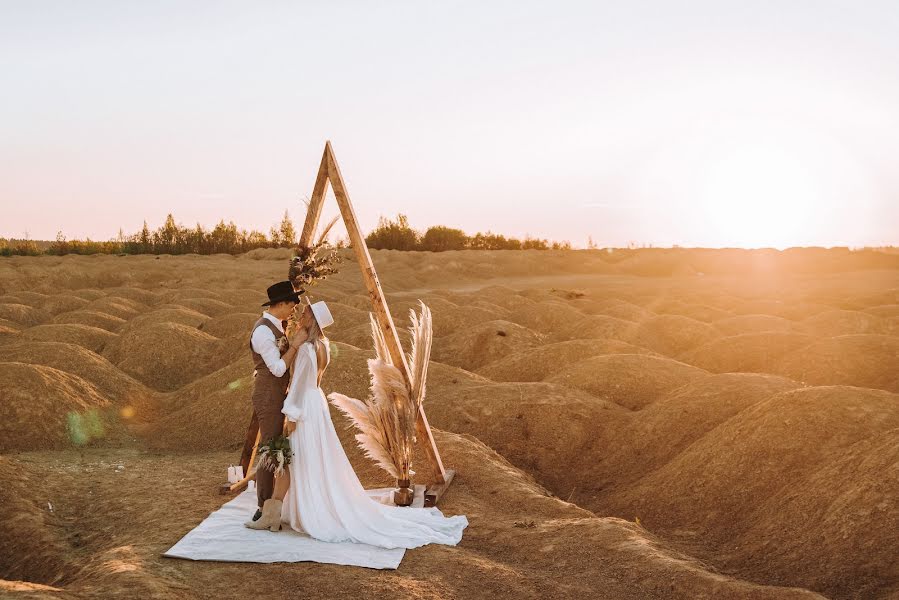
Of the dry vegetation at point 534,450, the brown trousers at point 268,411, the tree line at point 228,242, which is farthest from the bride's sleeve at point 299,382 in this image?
the tree line at point 228,242

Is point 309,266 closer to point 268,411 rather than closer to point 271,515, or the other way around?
point 268,411

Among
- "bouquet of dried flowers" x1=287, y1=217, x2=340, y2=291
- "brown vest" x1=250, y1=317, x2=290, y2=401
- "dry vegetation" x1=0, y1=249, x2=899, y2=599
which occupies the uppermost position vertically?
"bouquet of dried flowers" x1=287, y1=217, x2=340, y2=291

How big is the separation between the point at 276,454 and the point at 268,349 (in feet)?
2.69

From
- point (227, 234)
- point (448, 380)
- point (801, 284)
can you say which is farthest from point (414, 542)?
point (227, 234)

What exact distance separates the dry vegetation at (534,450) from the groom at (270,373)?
2.77 feet

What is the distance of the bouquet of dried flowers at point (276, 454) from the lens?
6102 millimetres

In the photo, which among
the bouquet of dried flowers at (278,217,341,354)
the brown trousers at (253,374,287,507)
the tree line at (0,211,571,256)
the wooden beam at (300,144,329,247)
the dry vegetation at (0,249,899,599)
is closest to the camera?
the dry vegetation at (0,249,899,599)

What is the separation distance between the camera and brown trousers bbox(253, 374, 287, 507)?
6.29 metres

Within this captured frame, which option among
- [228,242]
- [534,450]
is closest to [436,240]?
[228,242]

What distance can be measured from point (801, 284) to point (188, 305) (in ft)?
74.7

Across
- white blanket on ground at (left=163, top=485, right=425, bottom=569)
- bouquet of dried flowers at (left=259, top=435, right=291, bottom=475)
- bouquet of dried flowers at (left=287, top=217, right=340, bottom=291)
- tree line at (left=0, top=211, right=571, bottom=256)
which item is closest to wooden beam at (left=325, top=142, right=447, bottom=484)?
bouquet of dried flowers at (left=287, top=217, right=340, bottom=291)

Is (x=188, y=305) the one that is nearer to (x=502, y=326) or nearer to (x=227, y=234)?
(x=502, y=326)

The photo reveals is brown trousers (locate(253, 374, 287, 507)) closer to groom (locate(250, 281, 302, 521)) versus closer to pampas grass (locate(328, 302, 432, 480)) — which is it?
groom (locate(250, 281, 302, 521))

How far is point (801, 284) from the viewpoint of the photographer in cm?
3056
